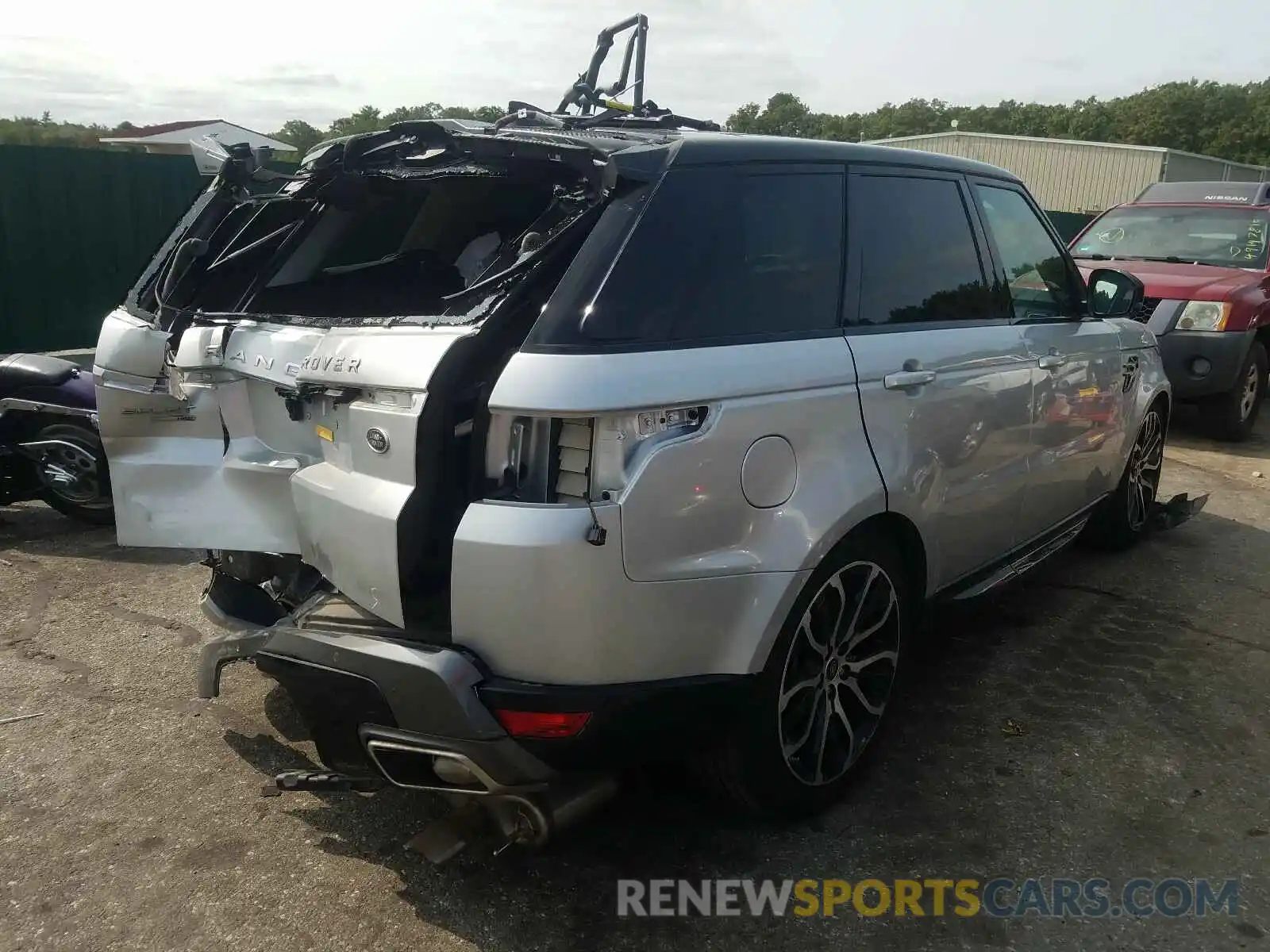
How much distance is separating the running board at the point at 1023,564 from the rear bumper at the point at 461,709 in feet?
4.81

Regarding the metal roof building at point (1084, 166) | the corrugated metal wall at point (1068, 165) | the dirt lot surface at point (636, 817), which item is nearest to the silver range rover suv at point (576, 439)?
the dirt lot surface at point (636, 817)

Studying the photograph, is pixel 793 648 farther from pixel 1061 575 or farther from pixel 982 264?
pixel 1061 575

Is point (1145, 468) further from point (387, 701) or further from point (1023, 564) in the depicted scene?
point (387, 701)

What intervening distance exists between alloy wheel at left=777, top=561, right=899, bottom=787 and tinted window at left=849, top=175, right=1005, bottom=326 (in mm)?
815

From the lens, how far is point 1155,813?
3.13 m

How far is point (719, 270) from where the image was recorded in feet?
8.76

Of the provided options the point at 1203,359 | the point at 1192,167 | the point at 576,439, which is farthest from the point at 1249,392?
the point at 1192,167

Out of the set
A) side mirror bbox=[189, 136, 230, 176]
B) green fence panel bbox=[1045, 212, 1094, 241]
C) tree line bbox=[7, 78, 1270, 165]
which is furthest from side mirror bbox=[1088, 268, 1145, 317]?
tree line bbox=[7, 78, 1270, 165]

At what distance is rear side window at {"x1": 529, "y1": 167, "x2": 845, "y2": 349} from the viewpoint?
7.92ft

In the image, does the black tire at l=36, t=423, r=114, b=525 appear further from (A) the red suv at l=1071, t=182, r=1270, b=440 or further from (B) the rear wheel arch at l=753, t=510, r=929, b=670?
(A) the red suv at l=1071, t=182, r=1270, b=440

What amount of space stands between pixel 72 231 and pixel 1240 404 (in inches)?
419

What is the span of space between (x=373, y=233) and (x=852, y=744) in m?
2.37

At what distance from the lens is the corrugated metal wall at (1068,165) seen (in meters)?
35.3

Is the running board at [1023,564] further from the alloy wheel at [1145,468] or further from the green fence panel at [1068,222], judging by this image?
the green fence panel at [1068,222]
